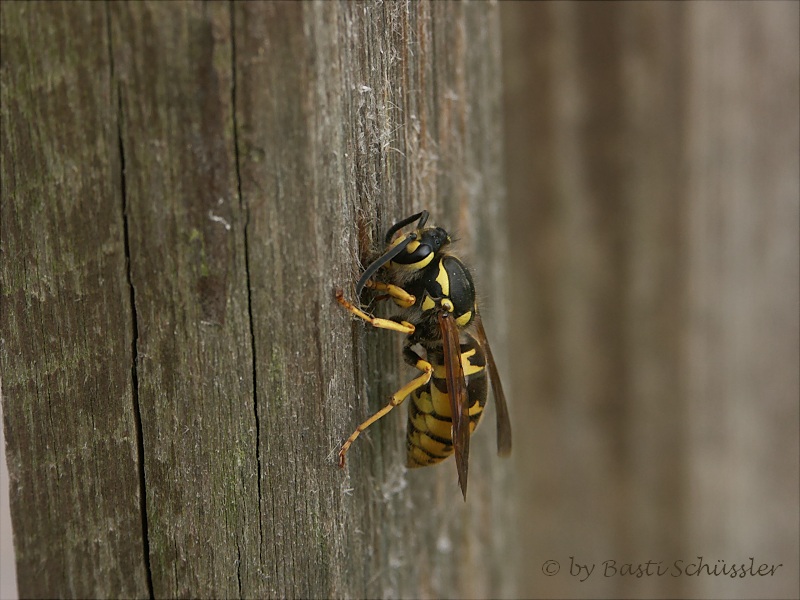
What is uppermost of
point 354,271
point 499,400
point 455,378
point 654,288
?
point 354,271

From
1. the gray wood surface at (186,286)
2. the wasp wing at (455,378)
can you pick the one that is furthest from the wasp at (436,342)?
the gray wood surface at (186,286)

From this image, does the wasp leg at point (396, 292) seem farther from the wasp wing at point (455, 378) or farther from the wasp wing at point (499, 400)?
the wasp wing at point (499, 400)

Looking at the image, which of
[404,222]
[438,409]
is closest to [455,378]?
[438,409]

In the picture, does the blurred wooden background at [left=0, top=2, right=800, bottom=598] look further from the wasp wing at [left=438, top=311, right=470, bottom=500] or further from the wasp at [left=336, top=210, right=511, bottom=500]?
the wasp wing at [left=438, top=311, right=470, bottom=500]

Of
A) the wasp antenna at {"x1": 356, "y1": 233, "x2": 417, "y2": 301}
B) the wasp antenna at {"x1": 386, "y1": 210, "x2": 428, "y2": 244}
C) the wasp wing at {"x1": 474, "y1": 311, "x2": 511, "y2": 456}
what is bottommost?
the wasp wing at {"x1": 474, "y1": 311, "x2": 511, "y2": 456}

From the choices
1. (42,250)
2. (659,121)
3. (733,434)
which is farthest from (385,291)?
(733,434)

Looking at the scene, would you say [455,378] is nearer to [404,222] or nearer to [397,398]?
[397,398]

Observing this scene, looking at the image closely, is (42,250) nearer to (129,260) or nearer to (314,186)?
(129,260)

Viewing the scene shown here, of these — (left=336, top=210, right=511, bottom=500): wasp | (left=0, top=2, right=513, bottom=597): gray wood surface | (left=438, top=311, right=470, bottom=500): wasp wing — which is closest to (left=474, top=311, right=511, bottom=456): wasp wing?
(left=336, top=210, right=511, bottom=500): wasp
